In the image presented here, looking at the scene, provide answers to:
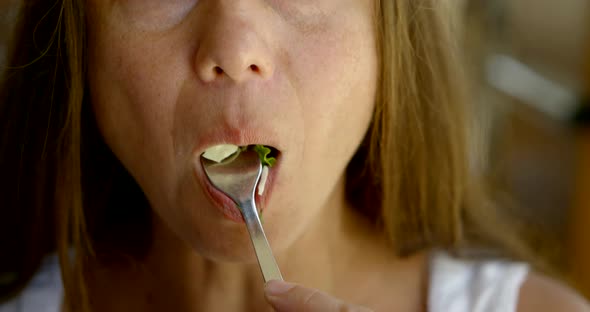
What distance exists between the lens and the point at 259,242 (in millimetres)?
702

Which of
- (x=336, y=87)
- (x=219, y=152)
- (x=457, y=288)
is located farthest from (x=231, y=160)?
(x=457, y=288)

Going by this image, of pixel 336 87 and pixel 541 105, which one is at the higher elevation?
pixel 336 87

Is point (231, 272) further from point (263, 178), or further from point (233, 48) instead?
point (233, 48)

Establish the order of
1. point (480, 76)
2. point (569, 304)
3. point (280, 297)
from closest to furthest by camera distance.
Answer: point (280, 297), point (569, 304), point (480, 76)

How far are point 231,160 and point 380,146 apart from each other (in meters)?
0.22

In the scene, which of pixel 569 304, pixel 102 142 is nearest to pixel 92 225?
pixel 102 142

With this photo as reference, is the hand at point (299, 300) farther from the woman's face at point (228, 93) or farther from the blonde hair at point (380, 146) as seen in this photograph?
the blonde hair at point (380, 146)

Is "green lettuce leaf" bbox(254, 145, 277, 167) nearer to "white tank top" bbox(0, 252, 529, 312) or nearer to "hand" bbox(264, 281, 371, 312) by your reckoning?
"hand" bbox(264, 281, 371, 312)

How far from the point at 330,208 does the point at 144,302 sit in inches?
9.4

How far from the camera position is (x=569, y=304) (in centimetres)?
87

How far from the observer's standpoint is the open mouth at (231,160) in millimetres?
715

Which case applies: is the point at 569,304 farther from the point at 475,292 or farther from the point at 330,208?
the point at 330,208

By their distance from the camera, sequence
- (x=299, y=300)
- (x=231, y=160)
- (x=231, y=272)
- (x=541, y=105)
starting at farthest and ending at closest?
(x=541, y=105)
(x=231, y=272)
(x=231, y=160)
(x=299, y=300)

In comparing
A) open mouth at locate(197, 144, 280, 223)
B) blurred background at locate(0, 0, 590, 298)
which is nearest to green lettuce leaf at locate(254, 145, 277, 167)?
open mouth at locate(197, 144, 280, 223)
